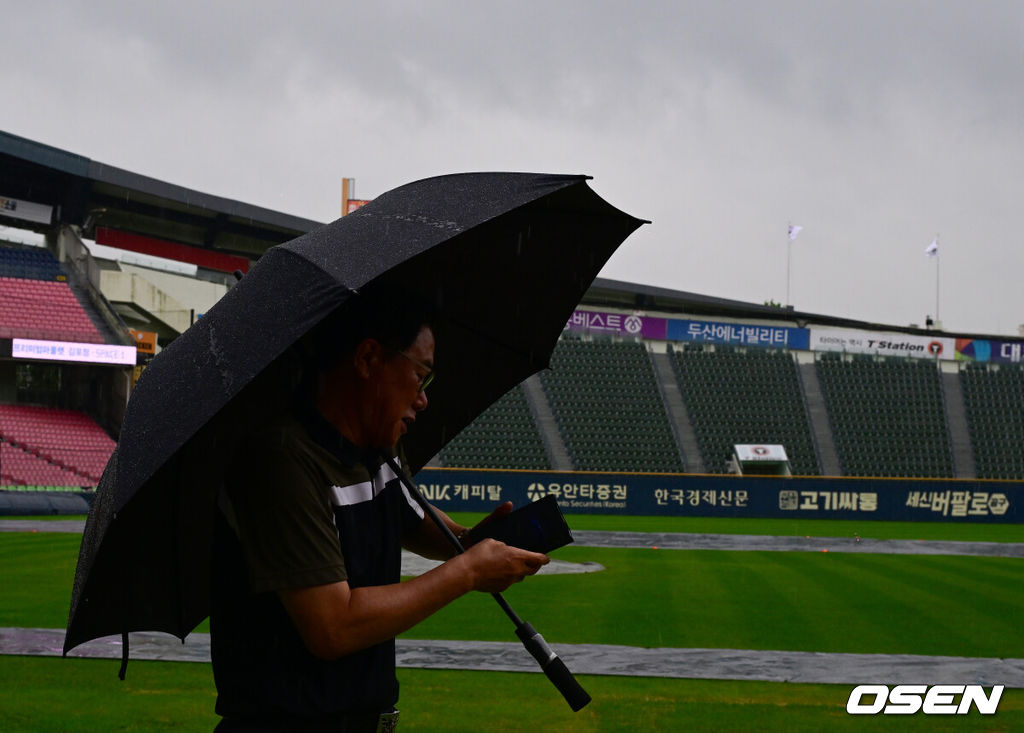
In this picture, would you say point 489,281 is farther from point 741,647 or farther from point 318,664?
point 741,647

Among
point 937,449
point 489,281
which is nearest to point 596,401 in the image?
point 937,449

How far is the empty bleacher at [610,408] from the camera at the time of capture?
4247 centimetres

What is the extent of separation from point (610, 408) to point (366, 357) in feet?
140

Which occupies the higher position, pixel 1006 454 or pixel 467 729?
pixel 467 729

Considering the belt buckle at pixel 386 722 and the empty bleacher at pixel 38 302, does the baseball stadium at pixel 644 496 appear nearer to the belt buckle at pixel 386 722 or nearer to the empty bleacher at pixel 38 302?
the empty bleacher at pixel 38 302

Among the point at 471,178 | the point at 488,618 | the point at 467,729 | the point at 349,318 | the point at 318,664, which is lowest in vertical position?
the point at 488,618

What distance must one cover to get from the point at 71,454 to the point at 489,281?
1479 inches

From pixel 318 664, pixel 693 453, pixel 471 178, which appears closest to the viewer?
pixel 318 664

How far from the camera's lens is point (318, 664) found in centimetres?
264

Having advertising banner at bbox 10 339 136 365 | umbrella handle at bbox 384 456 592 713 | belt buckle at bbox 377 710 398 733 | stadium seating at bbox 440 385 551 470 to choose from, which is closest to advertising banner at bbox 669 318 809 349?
stadium seating at bbox 440 385 551 470

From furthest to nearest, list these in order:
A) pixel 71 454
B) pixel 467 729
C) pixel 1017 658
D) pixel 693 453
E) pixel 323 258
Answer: pixel 693 453, pixel 71 454, pixel 1017 658, pixel 467 729, pixel 323 258

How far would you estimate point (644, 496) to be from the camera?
34875 millimetres

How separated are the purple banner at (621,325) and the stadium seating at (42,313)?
69.9 ft

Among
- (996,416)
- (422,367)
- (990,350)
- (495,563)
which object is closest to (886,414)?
(996,416)
